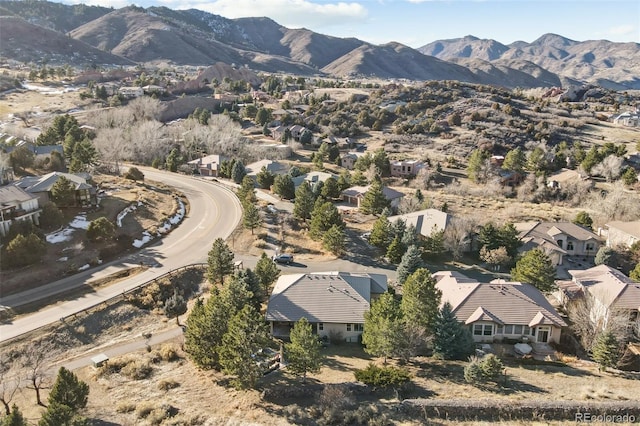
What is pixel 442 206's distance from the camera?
63281 mm

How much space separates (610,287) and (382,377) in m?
23.6

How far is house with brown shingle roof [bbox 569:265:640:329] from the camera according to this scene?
3503 centimetres

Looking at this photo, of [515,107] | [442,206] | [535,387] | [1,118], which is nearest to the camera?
[535,387]

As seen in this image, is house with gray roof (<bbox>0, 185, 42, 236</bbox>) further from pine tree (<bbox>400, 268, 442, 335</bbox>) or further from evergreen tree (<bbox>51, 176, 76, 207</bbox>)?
pine tree (<bbox>400, 268, 442, 335</bbox>)

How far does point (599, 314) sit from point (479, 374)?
15.7 metres

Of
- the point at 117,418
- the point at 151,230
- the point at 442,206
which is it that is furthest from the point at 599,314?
the point at 151,230

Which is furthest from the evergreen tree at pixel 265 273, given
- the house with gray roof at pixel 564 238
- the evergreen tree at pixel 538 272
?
the house with gray roof at pixel 564 238

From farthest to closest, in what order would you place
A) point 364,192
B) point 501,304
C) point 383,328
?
1. point 364,192
2. point 501,304
3. point 383,328

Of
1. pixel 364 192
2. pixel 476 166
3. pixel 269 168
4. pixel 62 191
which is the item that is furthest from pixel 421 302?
pixel 476 166

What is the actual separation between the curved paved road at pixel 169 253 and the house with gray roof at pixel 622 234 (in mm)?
43119

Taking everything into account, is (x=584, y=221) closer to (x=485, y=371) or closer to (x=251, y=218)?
(x=485, y=371)

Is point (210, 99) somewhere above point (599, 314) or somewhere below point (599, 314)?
above

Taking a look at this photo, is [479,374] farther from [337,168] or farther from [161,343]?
[337,168]

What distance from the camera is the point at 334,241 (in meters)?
46.6
